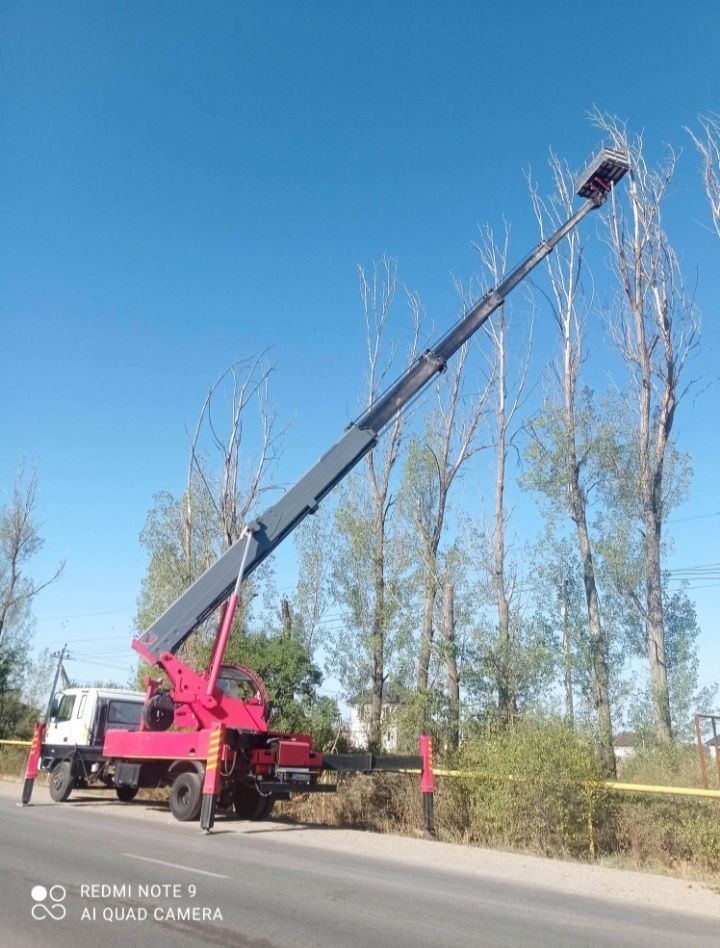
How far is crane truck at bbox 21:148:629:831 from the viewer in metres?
13.6

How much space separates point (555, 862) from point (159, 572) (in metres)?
19.9

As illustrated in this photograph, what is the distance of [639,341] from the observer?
Answer: 2506 cm

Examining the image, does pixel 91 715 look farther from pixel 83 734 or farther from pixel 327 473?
pixel 327 473

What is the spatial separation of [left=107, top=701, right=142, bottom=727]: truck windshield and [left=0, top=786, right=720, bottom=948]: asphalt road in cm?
708

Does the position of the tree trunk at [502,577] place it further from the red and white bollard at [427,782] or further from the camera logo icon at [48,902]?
the camera logo icon at [48,902]

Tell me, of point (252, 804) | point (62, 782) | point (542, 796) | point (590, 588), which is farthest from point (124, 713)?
point (590, 588)

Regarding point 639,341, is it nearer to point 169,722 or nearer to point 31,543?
point 169,722

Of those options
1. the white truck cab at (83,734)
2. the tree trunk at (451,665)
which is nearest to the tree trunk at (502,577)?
the tree trunk at (451,665)

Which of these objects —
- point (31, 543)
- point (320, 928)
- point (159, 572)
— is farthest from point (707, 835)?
point (31, 543)

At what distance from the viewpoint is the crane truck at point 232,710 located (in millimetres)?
13648

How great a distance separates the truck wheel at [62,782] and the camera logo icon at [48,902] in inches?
413

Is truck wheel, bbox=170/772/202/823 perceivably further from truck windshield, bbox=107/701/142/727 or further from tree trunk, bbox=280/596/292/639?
tree trunk, bbox=280/596/292/639

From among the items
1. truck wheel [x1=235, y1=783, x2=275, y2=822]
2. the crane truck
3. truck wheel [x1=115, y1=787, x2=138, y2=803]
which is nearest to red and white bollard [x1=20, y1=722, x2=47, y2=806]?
the crane truck

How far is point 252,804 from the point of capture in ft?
48.3
